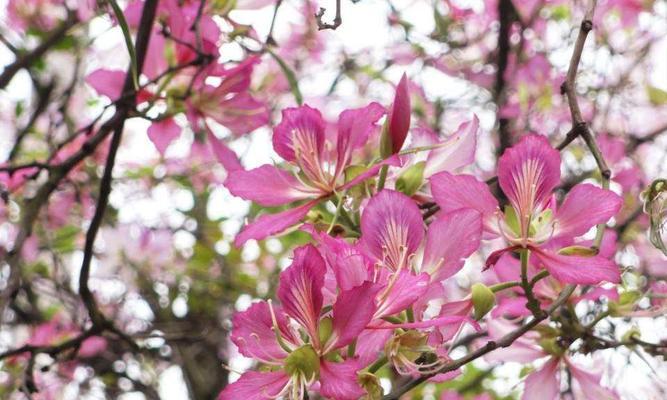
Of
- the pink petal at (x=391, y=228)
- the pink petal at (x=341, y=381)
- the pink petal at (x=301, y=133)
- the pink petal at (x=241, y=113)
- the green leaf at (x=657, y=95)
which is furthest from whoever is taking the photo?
the green leaf at (x=657, y=95)

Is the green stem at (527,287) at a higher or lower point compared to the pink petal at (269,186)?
lower

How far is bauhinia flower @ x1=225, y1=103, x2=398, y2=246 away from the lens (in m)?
0.93

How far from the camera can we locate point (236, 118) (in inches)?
50.3

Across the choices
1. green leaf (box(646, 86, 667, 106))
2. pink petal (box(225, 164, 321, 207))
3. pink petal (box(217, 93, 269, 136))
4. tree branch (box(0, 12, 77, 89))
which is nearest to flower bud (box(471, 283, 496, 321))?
pink petal (box(225, 164, 321, 207))

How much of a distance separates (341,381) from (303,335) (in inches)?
3.6

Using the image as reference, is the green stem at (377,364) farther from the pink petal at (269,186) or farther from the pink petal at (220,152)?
the pink petal at (220,152)

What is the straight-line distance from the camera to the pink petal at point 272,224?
905 mm

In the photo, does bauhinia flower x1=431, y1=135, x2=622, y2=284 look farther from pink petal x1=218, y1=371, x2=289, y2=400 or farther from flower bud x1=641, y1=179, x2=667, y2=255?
pink petal x1=218, y1=371, x2=289, y2=400

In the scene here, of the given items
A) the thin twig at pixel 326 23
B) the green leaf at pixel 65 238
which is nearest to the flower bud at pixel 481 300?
the thin twig at pixel 326 23

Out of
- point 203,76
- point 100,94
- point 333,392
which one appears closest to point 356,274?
point 333,392

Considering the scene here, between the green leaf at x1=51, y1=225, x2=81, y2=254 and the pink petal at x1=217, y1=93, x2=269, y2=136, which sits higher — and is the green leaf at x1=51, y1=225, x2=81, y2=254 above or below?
below

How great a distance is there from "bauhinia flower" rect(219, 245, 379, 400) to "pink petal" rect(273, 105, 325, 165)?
190mm

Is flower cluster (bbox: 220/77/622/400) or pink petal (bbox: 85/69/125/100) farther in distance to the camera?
pink petal (bbox: 85/69/125/100)

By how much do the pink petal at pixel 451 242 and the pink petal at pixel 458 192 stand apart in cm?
1
